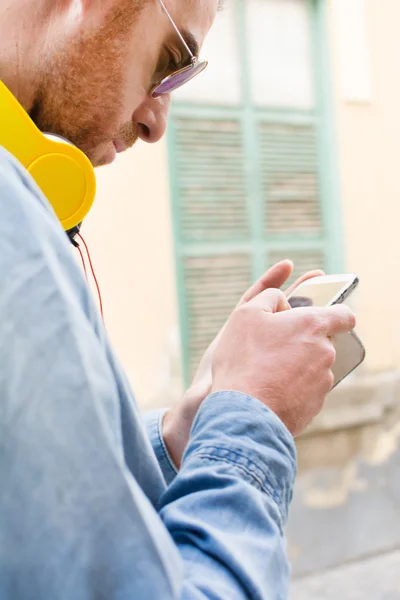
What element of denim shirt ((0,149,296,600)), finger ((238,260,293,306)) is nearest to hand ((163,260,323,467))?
finger ((238,260,293,306))

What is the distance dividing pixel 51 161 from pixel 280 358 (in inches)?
15.2

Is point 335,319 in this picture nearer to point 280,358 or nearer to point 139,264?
point 280,358

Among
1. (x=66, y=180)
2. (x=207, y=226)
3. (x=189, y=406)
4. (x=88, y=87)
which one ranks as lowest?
(x=207, y=226)

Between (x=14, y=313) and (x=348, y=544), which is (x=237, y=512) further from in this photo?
(x=348, y=544)

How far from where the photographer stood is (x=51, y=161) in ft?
2.93

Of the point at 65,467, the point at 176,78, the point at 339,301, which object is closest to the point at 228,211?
the point at 339,301

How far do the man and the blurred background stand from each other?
2.66 metres

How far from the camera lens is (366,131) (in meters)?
4.32

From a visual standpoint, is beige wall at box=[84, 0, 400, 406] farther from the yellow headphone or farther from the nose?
the yellow headphone

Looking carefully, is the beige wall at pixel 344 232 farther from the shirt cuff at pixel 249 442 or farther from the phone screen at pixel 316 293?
the shirt cuff at pixel 249 442

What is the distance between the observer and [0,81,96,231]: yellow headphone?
32.5 inches

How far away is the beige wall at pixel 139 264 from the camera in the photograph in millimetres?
3592

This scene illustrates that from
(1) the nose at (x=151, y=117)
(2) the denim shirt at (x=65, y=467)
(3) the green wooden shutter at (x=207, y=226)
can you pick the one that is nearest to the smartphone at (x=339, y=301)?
(1) the nose at (x=151, y=117)

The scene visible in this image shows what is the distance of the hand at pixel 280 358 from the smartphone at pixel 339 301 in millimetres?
362
